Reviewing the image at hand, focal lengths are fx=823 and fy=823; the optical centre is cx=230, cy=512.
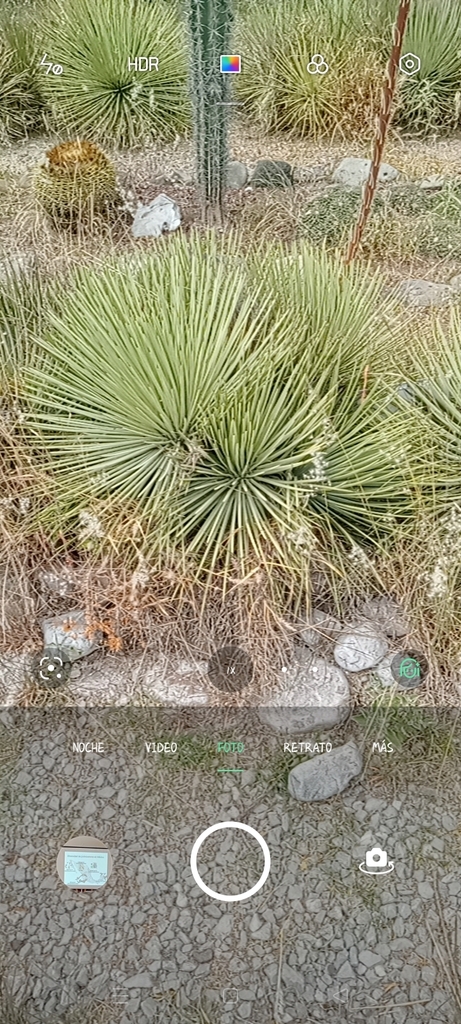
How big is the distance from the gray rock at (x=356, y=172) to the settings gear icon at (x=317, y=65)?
33 centimetres

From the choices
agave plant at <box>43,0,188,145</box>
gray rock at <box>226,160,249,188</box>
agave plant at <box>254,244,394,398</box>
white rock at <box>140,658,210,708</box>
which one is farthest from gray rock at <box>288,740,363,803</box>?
→ gray rock at <box>226,160,249,188</box>

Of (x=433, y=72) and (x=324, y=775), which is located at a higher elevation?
(x=433, y=72)

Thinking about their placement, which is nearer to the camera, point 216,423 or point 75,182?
point 216,423

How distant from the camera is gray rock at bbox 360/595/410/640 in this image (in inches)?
50.1

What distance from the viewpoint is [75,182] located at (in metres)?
2.15

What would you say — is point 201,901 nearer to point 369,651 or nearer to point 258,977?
A: point 258,977

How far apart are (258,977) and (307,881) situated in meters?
0.11

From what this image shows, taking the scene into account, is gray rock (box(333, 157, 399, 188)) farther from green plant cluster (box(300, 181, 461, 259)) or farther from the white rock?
the white rock

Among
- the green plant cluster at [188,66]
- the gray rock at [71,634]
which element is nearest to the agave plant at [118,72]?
the green plant cluster at [188,66]

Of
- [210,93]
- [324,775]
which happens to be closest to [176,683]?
[324,775]

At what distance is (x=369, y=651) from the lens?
4.09ft

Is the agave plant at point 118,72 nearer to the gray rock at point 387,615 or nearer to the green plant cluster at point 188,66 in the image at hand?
the green plant cluster at point 188,66

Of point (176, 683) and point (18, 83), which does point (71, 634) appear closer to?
point (176, 683)

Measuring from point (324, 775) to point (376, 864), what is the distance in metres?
0.12
